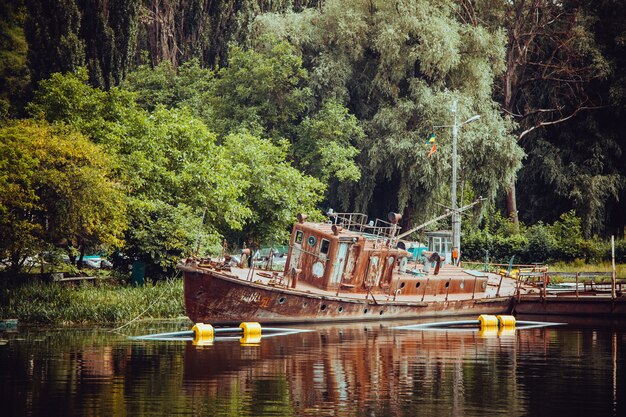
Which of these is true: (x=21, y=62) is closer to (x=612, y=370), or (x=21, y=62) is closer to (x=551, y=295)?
(x=551, y=295)

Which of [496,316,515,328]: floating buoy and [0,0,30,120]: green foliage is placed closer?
[496,316,515,328]: floating buoy

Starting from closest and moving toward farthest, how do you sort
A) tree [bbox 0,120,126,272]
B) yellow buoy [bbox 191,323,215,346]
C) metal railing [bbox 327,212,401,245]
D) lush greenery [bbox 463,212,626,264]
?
yellow buoy [bbox 191,323,215,346] → tree [bbox 0,120,126,272] → metal railing [bbox 327,212,401,245] → lush greenery [bbox 463,212,626,264]

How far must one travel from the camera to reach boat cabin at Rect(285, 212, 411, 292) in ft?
130

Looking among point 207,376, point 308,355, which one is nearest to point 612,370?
point 308,355

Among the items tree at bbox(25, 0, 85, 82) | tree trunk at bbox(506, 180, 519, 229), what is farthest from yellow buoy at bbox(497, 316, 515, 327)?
tree at bbox(25, 0, 85, 82)

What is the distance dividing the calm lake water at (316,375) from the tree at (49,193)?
14.0ft

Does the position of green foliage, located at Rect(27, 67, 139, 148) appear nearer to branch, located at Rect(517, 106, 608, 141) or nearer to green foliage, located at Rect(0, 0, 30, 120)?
green foliage, located at Rect(0, 0, 30, 120)

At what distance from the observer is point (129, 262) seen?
148 ft

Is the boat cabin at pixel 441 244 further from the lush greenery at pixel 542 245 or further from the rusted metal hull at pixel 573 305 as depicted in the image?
the lush greenery at pixel 542 245

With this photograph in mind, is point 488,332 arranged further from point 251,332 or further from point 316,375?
point 316,375

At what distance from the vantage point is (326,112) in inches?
2377

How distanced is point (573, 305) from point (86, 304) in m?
20.5

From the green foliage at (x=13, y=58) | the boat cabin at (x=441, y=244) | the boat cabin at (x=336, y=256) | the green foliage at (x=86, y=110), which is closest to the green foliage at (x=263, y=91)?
the green foliage at (x=13, y=58)

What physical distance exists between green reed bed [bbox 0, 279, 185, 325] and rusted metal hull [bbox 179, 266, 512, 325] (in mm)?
3144
